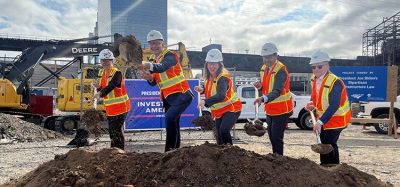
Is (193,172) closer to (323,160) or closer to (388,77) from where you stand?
(323,160)

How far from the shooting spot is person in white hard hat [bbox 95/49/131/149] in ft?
20.7

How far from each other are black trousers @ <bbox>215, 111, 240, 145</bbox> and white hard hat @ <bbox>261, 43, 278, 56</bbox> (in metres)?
0.97

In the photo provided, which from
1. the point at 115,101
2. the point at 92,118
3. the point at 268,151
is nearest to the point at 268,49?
the point at 115,101

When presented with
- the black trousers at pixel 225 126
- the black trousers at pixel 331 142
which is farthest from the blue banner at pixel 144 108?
the black trousers at pixel 331 142

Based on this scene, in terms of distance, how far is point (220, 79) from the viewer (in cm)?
577

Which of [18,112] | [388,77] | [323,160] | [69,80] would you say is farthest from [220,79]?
[18,112]

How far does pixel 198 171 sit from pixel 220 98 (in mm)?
1919

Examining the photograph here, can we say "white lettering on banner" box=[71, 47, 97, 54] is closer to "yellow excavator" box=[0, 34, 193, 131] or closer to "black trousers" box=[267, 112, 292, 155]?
"yellow excavator" box=[0, 34, 193, 131]

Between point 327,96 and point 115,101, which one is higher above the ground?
point 327,96

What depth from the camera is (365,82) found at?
13.3 metres

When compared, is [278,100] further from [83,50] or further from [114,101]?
[83,50]

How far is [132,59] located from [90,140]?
4065 mm

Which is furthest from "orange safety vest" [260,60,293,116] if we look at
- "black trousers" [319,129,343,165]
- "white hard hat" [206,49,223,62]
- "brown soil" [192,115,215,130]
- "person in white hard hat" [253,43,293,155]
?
"brown soil" [192,115,215,130]

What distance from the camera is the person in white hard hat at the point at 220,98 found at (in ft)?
18.7
